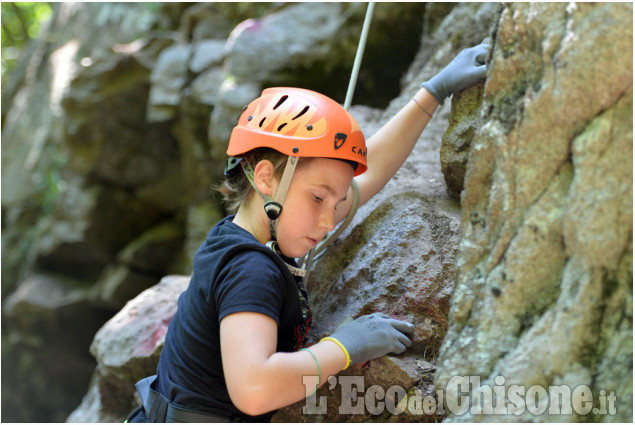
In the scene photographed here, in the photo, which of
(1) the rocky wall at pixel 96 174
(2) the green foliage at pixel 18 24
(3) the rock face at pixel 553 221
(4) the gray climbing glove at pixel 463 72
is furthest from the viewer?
(2) the green foliage at pixel 18 24

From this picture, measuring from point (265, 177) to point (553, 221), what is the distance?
1063 mm

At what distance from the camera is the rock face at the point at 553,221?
1309 millimetres

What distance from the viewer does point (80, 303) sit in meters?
7.55

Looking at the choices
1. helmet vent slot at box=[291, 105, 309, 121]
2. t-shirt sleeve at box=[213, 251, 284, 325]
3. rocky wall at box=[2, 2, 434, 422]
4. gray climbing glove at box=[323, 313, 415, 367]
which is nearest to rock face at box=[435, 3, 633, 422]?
gray climbing glove at box=[323, 313, 415, 367]

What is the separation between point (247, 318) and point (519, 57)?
104cm

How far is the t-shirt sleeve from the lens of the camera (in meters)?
1.75

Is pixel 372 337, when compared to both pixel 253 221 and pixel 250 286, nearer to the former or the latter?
pixel 250 286

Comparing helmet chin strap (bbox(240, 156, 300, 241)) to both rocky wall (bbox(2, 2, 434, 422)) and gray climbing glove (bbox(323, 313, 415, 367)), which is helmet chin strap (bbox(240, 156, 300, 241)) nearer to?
gray climbing glove (bbox(323, 313, 415, 367))

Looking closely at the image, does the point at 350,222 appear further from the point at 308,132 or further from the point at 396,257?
the point at 308,132

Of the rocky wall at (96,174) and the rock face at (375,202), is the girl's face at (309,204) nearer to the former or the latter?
the rock face at (375,202)

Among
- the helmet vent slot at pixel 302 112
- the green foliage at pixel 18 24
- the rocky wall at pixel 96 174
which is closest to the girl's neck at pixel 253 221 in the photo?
the helmet vent slot at pixel 302 112

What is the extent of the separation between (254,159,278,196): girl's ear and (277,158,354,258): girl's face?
0.09 metres

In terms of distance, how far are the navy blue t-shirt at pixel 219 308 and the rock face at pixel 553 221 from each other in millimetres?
603

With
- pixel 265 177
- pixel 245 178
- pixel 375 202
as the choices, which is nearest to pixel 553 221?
pixel 265 177
